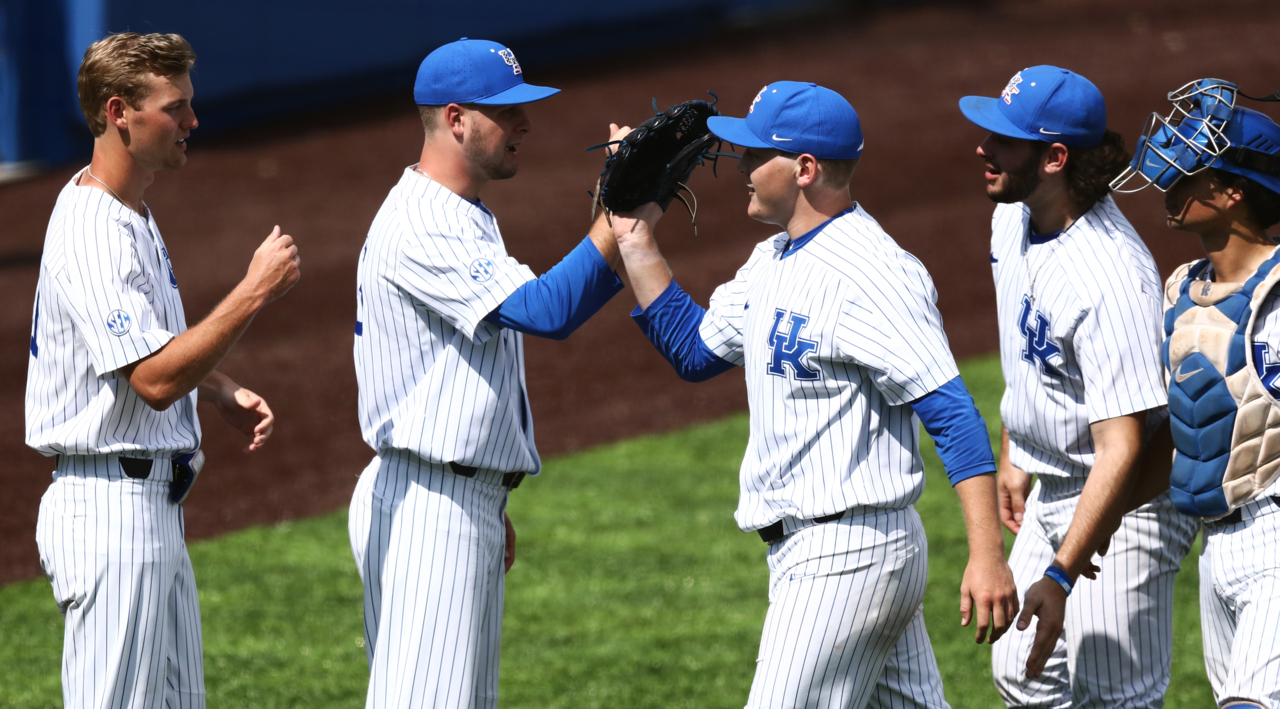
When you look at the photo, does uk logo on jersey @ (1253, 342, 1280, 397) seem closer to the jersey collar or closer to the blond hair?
the jersey collar

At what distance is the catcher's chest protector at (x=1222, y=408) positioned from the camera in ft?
11.1

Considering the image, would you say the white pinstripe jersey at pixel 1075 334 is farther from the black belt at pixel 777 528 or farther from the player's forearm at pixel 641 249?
the player's forearm at pixel 641 249

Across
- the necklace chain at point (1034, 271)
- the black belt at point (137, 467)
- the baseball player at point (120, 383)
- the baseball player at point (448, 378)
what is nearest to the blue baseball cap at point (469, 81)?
the baseball player at point (448, 378)

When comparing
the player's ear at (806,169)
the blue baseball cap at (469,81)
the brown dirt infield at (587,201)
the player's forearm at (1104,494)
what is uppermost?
the blue baseball cap at (469,81)

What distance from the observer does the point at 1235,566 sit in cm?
342

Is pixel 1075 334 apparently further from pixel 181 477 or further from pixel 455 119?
pixel 181 477

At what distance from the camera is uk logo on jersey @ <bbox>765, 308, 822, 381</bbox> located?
3.31m

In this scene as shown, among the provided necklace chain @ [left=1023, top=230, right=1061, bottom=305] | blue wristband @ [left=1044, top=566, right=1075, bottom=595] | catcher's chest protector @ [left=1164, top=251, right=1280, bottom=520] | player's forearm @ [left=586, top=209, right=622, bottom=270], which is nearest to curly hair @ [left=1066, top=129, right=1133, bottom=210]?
necklace chain @ [left=1023, top=230, right=1061, bottom=305]

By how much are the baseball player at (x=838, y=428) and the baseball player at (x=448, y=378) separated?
0.51 metres

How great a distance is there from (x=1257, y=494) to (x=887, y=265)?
1.10 meters

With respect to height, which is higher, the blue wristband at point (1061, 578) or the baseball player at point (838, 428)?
the baseball player at point (838, 428)

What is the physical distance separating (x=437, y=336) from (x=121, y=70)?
1081 millimetres

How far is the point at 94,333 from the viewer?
3.40 metres

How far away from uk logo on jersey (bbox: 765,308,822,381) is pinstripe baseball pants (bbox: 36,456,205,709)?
1.66 meters
